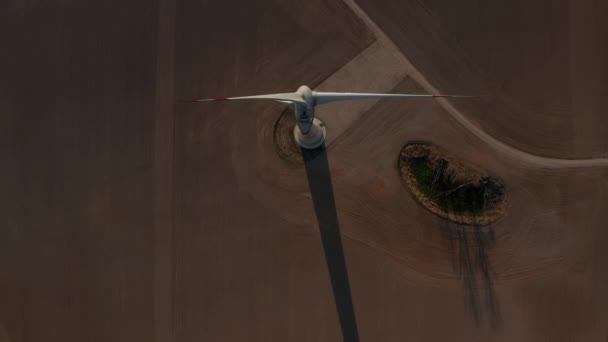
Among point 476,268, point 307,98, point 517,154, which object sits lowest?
point 476,268

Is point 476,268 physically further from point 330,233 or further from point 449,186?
point 330,233

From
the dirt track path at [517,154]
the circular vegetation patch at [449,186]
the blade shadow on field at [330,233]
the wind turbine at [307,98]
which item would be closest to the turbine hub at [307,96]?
the wind turbine at [307,98]

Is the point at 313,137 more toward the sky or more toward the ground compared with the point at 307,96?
more toward the sky

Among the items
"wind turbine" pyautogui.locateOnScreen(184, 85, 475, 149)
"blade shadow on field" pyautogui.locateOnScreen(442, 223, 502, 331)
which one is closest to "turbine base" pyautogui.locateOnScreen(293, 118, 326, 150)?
"wind turbine" pyautogui.locateOnScreen(184, 85, 475, 149)

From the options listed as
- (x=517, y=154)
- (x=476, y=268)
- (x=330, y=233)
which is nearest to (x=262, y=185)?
(x=330, y=233)

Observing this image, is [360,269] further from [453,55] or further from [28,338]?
[28,338]

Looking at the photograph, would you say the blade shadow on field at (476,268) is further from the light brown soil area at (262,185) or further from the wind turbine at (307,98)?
the wind turbine at (307,98)
